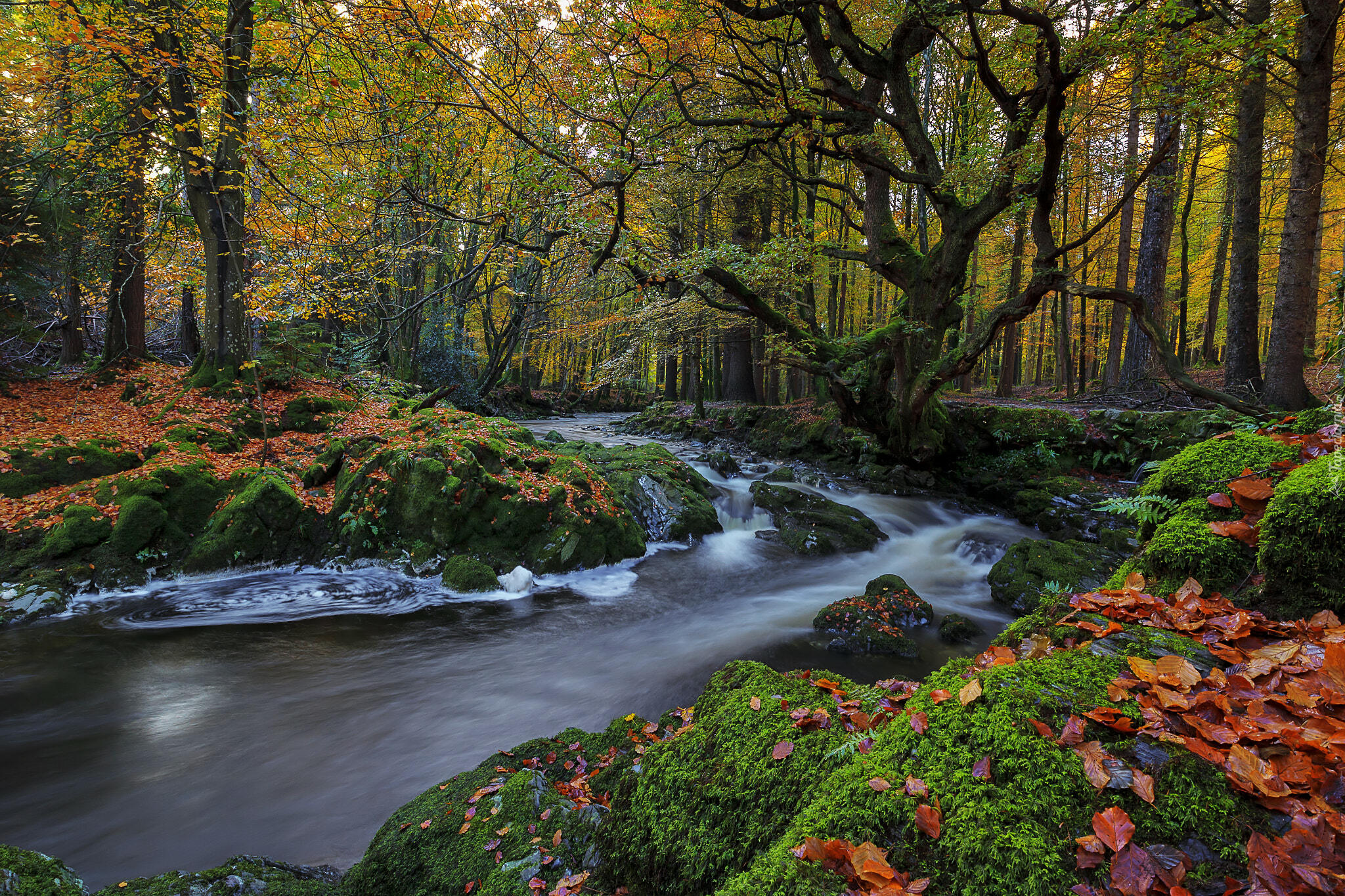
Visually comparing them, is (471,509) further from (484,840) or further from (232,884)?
(484,840)

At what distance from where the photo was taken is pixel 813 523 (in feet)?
33.0

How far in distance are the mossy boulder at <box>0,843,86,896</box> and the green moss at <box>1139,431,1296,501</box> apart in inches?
205

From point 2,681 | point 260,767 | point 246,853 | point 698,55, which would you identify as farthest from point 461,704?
point 698,55

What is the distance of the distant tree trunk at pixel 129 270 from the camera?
34.6ft

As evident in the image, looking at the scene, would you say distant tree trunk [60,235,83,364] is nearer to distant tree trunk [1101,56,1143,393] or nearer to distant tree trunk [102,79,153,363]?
distant tree trunk [102,79,153,363]

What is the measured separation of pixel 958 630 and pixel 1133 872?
5571 mm

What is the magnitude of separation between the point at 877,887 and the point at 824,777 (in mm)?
446

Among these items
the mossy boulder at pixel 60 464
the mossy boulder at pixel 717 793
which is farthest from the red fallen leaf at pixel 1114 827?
the mossy boulder at pixel 60 464

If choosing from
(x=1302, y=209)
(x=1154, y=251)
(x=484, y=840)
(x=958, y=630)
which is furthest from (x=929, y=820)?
(x=1154, y=251)

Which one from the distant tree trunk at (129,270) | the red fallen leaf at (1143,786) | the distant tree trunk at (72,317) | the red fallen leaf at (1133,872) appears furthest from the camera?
the distant tree trunk at (72,317)

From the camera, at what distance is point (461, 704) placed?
208 inches

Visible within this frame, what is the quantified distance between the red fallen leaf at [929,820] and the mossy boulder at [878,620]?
4865 millimetres

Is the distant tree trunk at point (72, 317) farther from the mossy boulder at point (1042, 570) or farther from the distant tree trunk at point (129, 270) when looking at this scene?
the mossy boulder at point (1042, 570)

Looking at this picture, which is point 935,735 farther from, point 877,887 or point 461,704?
point 461,704
